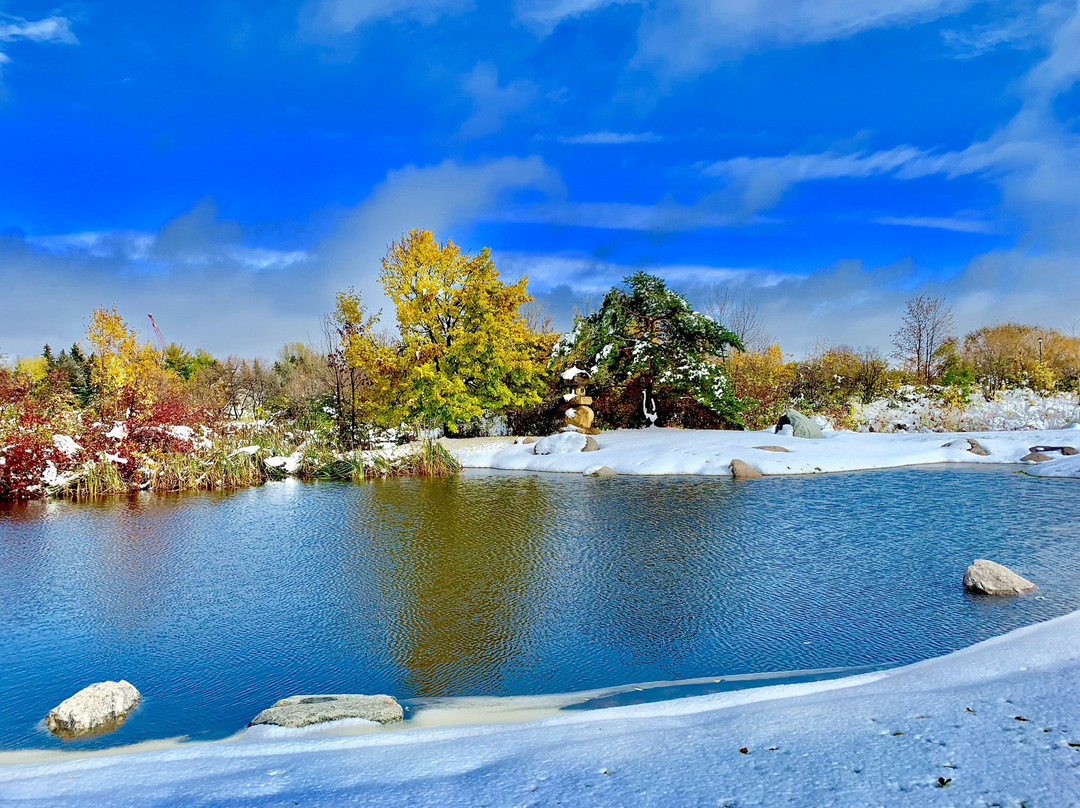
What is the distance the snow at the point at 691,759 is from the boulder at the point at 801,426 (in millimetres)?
11736

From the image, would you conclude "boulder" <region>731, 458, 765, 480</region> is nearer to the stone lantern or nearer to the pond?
the pond

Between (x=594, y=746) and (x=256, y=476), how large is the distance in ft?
39.8

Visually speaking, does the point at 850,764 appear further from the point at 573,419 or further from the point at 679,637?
the point at 573,419

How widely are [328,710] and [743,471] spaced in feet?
30.2

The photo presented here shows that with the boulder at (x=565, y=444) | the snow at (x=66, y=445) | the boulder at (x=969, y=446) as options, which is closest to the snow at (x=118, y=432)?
the snow at (x=66, y=445)

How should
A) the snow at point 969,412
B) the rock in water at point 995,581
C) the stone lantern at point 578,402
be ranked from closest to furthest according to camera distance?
1. the rock in water at point 995,581
2. the snow at point 969,412
3. the stone lantern at point 578,402

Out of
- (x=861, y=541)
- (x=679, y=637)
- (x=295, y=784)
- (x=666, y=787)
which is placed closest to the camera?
(x=666, y=787)

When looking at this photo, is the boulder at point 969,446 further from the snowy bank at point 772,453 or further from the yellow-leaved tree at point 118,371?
the yellow-leaved tree at point 118,371

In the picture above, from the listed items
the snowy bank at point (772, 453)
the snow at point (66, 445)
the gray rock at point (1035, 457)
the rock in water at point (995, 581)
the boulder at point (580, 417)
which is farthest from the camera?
the boulder at point (580, 417)

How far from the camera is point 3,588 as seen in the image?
5.91 meters

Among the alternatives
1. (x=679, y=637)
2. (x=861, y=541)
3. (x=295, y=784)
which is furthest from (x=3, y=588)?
(x=861, y=541)

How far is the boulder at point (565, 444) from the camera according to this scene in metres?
14.1

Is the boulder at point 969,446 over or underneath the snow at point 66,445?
underneath

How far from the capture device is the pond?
12.5 feet
